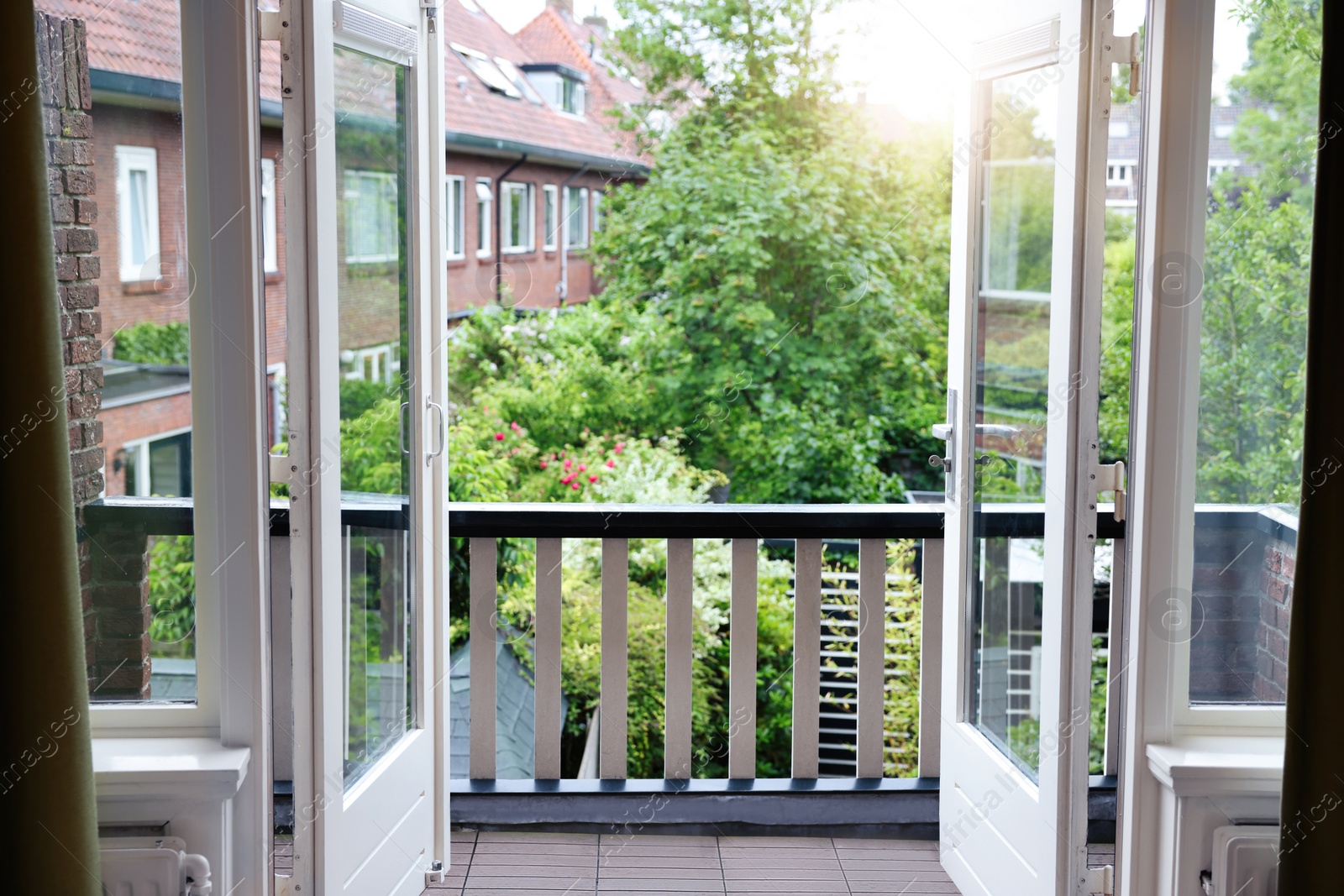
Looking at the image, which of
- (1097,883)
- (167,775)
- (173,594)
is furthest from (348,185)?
(1097,883)

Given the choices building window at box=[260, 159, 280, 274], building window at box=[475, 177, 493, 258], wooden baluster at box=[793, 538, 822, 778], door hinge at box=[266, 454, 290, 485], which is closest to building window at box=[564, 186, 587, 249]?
building window at box=[475, 177, 493, 258]

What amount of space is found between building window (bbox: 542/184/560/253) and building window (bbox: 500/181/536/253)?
0.10 metres

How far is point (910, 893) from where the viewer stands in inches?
96.6

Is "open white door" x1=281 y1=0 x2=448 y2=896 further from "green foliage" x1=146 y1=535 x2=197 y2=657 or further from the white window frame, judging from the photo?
the white window frame

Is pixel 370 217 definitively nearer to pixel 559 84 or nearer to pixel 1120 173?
pixel 1120 173

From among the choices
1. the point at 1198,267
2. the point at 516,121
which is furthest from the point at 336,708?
the point at 516,121

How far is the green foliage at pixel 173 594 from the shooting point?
5.75 ft

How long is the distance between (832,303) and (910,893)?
6083 mm

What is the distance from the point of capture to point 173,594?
1.77m

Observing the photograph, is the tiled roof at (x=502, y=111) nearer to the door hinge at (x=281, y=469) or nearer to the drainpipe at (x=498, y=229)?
the drainpipe at (x=498, y=229)

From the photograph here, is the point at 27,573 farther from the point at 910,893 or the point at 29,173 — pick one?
the point at 910,893

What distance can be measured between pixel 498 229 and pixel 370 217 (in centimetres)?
613

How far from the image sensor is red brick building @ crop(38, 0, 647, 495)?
5.42 ft

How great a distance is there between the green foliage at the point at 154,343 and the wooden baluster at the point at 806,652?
1554 mm
